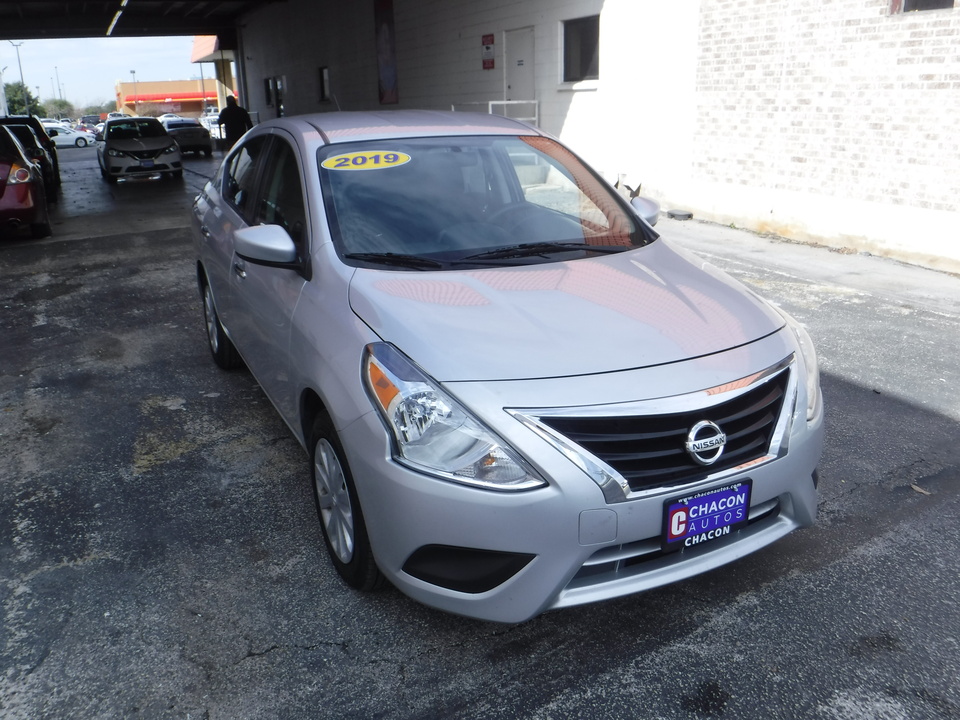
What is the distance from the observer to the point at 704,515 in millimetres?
2449

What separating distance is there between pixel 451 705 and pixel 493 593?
0.37 meters

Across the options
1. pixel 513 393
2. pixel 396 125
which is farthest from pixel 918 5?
pixel 513 393

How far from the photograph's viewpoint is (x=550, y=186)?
12.8ft

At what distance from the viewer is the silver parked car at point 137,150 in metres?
18.7

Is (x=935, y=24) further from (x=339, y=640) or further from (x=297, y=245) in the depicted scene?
(x=339, y=640)

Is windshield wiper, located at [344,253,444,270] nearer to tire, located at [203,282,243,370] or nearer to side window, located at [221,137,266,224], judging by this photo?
side window, located at [221,137,266,224]

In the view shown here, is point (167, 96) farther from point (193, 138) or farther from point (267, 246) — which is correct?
point (267, 246)

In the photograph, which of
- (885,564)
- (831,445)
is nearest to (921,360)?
(831,445)

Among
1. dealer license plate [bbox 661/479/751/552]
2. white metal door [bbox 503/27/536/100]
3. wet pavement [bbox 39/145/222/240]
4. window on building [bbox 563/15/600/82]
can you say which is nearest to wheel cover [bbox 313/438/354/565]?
dealer license plate [bbox 661/479/751/552]

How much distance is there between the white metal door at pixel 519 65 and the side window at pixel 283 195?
1224cm

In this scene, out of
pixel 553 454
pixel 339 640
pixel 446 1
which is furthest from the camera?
pixel 446 1

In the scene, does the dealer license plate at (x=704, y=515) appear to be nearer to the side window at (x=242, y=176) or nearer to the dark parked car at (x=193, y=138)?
the side window at (x=242, y=176)

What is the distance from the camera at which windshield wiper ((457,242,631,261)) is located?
3.28 metres

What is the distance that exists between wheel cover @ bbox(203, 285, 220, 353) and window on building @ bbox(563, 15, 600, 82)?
10.1 m
